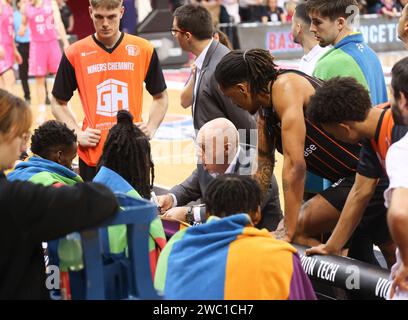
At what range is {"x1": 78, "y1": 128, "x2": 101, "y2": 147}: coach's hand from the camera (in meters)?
5.72

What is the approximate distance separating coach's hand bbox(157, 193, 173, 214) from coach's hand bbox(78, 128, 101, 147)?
81cm

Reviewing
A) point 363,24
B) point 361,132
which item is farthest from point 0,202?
point 363,24

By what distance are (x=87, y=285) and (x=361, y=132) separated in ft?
5.41

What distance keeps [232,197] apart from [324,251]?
4.06 ft

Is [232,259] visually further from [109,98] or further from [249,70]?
[109,98]

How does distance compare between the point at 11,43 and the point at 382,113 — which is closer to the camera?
the point at 382,113

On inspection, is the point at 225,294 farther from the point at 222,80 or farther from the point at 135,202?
the point at 222,80

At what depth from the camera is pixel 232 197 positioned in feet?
10.7

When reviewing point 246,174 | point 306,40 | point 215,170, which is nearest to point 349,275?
point 246,174

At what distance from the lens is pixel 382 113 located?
3.90 meters

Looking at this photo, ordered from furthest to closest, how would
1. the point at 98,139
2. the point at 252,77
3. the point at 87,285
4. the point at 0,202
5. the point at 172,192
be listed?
the point at 98,139
the point at 172,192
the point at 252,77
the point at 87,285
the point at 0,202

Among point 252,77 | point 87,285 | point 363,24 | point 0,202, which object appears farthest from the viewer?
point 363,24

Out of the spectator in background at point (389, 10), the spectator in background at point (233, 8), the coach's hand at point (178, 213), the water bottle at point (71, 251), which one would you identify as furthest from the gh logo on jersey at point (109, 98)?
the spectator in background at point (389, 10)

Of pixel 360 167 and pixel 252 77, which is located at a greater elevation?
pixel 252 77
